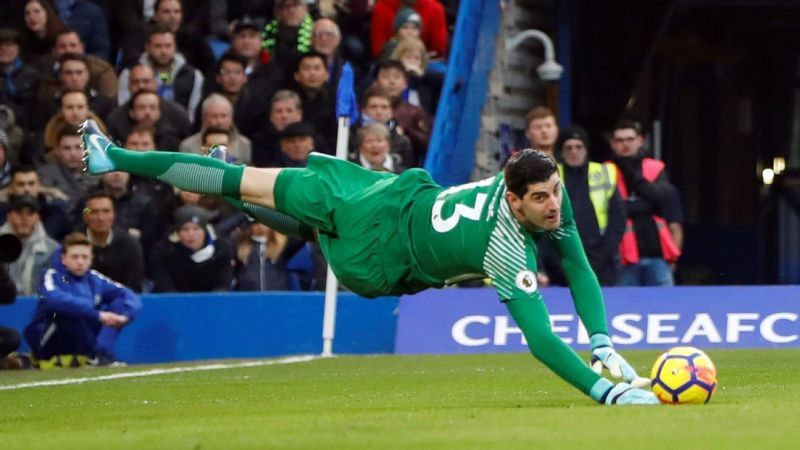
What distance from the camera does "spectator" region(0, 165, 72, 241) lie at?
17.4 m

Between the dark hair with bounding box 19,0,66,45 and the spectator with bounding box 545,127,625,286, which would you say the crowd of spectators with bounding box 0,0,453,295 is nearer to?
the dark hair with bounding box 19,0,66,45

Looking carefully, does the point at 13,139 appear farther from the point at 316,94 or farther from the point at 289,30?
the point at 289,30

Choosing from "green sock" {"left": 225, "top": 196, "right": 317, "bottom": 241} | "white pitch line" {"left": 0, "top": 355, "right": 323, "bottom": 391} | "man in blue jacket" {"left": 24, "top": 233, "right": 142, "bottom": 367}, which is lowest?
"white pitch line" {"left": 0, "top": 355, "right": 323, "bottom": 391}

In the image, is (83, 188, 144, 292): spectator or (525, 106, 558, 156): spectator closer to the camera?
(525, 106, 558, 156): spectator

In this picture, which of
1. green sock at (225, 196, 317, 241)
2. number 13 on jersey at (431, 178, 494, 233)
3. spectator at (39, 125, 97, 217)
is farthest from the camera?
spectator at (39, 125, 97, 217)

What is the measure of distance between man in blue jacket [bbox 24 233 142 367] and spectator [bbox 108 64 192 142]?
2150 millimetres

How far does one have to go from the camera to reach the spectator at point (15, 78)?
62.1 ft

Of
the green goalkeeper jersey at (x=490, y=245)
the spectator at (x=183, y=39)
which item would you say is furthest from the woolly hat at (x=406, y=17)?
the green goalkeeper jersey at (x=490, y=245)

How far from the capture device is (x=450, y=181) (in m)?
18.6

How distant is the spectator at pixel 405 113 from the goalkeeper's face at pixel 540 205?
28.9ft

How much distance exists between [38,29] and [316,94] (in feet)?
10.3

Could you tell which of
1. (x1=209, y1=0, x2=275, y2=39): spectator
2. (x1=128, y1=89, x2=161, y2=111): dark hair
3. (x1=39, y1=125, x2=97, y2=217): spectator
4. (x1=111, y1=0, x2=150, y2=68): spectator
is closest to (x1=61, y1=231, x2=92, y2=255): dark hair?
(x1=39, y1=125, x2=97, y2=217): spectator

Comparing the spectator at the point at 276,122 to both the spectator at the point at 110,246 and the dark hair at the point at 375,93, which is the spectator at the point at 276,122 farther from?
the spectator at the point at 110,246

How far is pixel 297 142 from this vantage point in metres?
17.8
